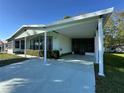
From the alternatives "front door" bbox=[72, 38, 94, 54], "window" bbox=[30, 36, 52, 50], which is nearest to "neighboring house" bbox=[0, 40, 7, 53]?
"window" bbox=[30, 36, 52, 50]

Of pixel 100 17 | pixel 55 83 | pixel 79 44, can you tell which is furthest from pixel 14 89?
pixel 79 44

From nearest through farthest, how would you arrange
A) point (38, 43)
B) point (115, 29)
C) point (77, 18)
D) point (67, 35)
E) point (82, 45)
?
point (77, 18) → point (38, 43) → point (67, 35) → point (82, 45) → point (115, 29)

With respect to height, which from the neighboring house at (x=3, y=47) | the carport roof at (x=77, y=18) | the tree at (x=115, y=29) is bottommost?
the neighboring house at (x=3, y=47)

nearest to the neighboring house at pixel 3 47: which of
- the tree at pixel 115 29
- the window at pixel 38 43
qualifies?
the window at pixel 38 43

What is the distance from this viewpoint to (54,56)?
13.8 meters

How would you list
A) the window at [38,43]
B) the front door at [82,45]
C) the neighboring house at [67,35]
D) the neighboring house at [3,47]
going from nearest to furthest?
the neighboring house at [67,35] < the window at [38,43] < the front door at [82,45] < the neighboring house at [3,47]

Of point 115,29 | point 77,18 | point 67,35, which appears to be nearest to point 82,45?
point 67,35

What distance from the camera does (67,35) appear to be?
58.1 ft

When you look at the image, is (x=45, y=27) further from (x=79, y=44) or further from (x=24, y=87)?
(x=79, y=44)

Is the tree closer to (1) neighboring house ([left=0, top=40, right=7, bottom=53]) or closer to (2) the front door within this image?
(2) the front door

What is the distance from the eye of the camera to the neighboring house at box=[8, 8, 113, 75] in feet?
24.2

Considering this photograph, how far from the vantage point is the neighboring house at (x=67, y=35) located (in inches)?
290

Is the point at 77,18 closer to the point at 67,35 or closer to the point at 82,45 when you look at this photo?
the point at 67,35

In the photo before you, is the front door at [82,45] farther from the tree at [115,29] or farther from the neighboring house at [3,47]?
the neighboring house at [3,47]
